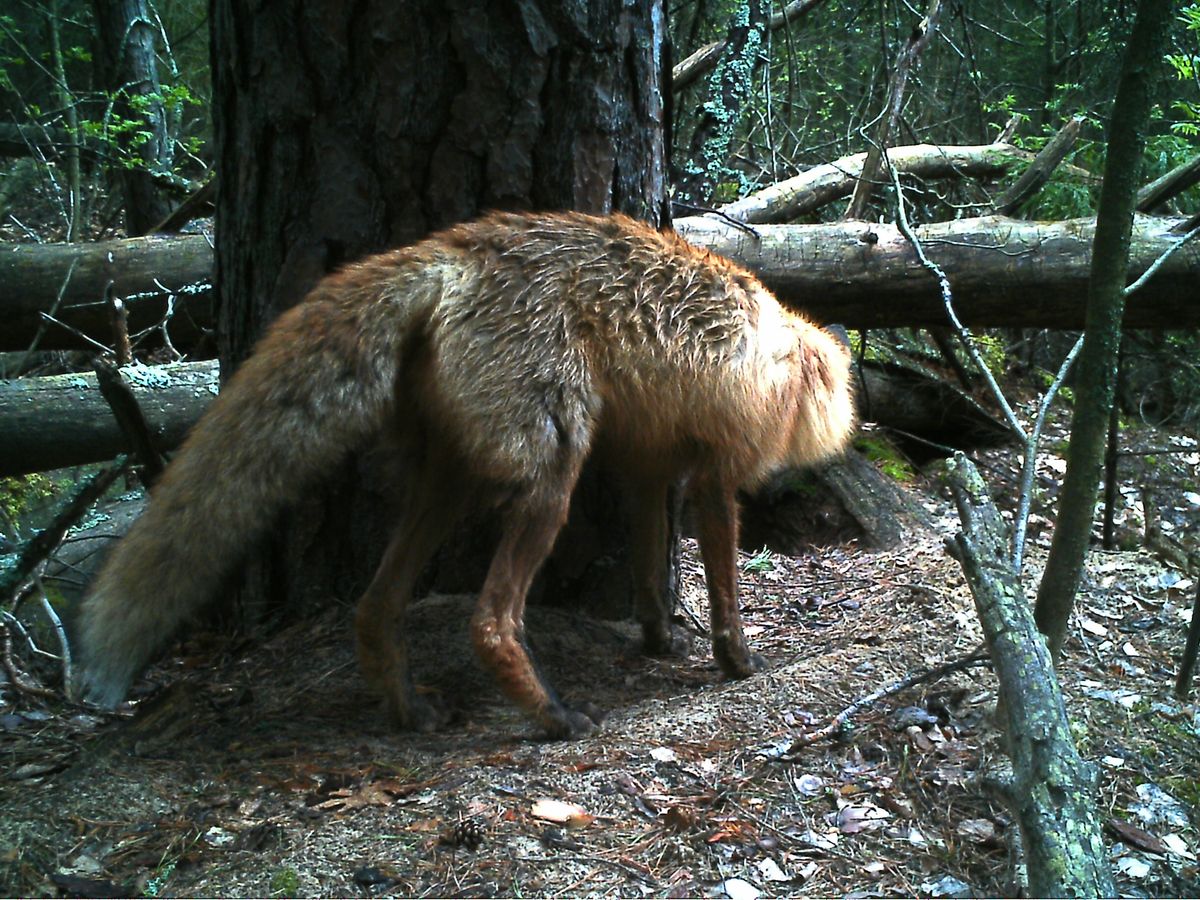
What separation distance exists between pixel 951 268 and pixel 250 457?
4970mm

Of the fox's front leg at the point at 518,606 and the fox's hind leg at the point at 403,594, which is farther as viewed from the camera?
the fox's hind leg at the point at 403,594

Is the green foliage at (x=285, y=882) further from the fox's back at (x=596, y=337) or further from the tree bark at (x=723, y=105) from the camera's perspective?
the tree bark at (x=723, y=105)

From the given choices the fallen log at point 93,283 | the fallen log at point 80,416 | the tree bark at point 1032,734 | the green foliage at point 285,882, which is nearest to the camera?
the tree bark at point 1032,734

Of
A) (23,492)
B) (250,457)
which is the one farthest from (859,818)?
(23,492)

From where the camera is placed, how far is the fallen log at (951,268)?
681 cm

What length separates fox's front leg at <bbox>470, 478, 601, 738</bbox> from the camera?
4.10 m

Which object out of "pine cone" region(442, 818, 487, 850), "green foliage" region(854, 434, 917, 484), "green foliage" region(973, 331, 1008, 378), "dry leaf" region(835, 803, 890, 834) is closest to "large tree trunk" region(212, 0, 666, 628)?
"pine cone" region(442, 818, 487, 850)

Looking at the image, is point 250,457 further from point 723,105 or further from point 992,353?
point 992,353

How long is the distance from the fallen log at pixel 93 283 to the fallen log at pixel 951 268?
11.9ft

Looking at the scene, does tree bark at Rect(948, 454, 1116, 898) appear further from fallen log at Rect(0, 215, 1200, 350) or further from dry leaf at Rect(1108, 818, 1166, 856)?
fallen log at Rect(0, 215, 1200, 350)

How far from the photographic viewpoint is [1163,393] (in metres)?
9.66

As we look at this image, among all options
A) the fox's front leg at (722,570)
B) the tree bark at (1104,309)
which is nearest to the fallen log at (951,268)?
the fox's front leg at (722,570)

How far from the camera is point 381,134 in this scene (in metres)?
4.55

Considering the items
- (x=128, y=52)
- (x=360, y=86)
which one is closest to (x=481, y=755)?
(x=360, y=86)
